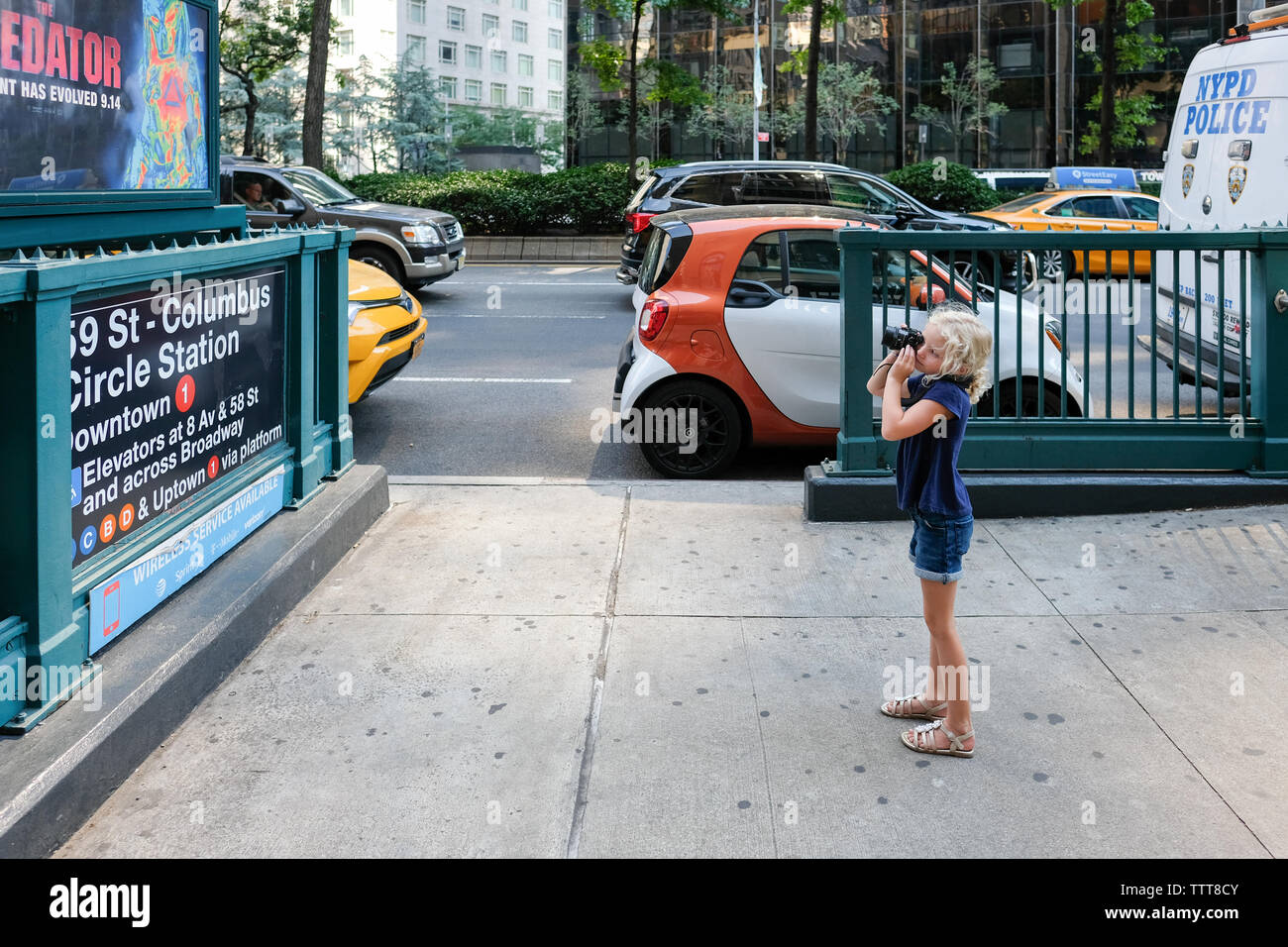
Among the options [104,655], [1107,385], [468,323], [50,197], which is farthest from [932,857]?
[468,323]

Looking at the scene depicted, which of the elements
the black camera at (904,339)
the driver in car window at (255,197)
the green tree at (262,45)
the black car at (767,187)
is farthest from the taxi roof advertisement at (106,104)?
the green tree at (262,45)

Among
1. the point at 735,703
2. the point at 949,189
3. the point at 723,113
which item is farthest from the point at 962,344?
the point at 723,113

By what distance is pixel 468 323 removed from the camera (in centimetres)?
1552

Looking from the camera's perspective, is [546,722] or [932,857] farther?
[546,722]

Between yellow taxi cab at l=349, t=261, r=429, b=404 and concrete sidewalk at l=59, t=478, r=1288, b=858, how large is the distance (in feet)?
9.62

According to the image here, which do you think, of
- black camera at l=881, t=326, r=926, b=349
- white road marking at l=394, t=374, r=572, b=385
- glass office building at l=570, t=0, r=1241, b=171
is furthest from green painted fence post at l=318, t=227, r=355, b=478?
glass office building at l=570, t=0, r=1241, b=171

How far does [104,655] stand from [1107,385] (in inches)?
191

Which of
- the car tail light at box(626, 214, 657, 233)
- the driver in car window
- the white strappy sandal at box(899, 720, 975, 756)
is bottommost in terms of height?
the white strappy sandal at box(899, 720, 975, 756)

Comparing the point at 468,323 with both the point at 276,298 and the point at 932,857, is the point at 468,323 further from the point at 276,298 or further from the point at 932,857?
the point at 932,857

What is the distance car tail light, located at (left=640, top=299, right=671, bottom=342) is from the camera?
26.4 ft

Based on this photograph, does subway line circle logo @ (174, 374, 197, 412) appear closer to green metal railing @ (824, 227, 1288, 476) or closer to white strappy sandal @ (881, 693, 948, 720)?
white strappy sandal @ (881, 693, 948, 720)

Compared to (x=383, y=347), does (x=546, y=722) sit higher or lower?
lower
